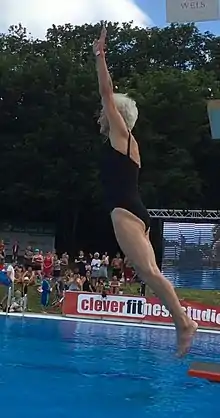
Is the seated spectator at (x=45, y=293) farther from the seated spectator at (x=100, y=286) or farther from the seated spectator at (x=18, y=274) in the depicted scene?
the seated spectator at (x=100, y=286)

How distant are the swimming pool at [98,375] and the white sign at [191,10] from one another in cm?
441

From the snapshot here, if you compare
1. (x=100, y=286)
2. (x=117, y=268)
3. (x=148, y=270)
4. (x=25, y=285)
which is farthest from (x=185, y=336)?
(x=117, y=268)

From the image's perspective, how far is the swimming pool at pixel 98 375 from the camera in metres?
8.14

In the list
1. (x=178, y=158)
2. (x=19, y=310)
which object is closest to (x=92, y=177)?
(x=178, y=158)

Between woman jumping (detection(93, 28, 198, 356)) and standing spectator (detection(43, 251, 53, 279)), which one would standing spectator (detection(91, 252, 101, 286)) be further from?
woman jumping (detection(93, 28, 198, 356))

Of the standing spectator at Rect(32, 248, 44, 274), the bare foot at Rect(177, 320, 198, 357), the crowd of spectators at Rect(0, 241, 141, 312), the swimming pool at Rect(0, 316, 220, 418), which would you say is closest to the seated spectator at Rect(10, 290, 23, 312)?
the crowd of spectators at Rect(0, 241, 141, 312)

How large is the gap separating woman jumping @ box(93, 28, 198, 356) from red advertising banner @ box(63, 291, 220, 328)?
13.1m

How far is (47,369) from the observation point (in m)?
10.6

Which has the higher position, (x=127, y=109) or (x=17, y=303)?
(x=127, y=109)

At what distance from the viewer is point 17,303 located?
18.5 meters

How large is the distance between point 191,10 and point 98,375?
609 cm

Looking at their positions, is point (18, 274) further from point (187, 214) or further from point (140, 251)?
point (140, 251)

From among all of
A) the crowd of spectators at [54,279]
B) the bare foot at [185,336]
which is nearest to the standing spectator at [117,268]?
the crowd of spectators at [54,279]

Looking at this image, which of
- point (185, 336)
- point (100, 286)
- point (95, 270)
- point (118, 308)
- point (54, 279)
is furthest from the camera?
point (95, 270)
